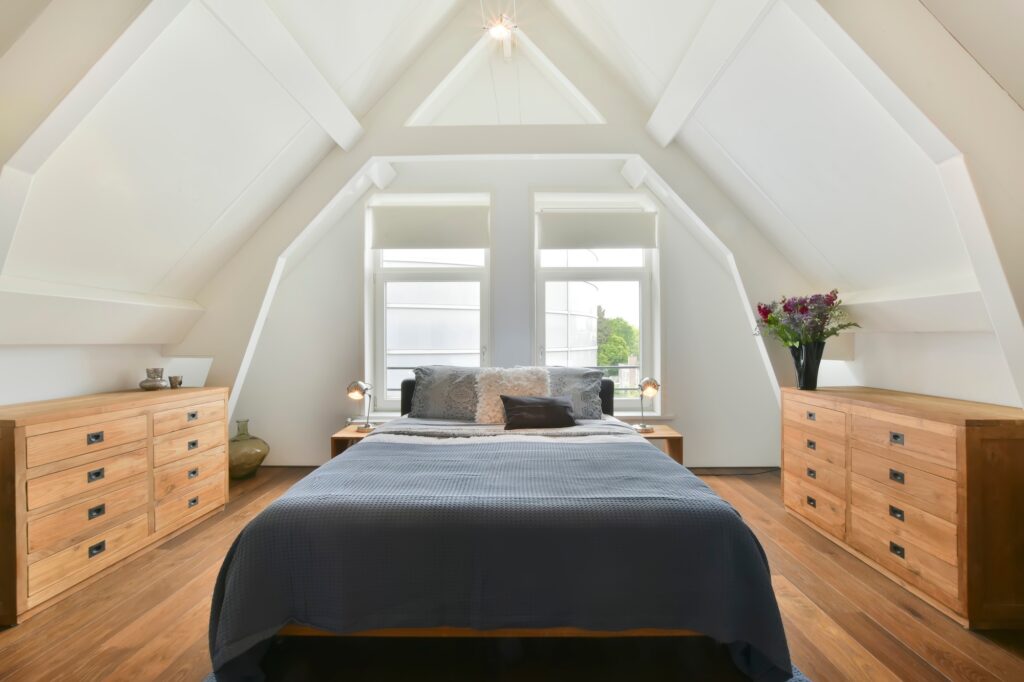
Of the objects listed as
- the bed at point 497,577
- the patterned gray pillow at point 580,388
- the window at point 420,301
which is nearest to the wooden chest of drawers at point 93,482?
the bed at point 497,577

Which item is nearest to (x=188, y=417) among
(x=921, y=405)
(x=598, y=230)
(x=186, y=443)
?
(x=186, y=443)

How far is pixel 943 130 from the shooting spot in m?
1.74

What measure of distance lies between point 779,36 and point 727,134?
0.70 m

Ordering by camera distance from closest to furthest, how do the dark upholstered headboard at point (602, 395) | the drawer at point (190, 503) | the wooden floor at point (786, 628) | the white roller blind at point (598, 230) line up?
the wooden floor at point (786, 628)
the drawer at point (190, 503)
the dark upholstered headboard at point (602, 395)
the white roller blind at point (598, 230)

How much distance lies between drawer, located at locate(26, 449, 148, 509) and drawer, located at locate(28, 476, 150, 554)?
0.05 metres

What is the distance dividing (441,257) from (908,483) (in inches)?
129

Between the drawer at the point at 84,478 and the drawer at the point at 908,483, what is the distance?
140 inches

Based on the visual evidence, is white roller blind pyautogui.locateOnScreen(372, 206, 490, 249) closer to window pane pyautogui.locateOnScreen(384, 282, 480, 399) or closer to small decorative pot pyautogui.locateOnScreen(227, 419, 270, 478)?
window pane pyautogui.locateOnScreen(384, 282, 480, 399)

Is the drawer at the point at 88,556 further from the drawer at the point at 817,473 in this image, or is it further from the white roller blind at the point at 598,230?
the drawer at the point at 817,473

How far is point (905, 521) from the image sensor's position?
214 centimetres

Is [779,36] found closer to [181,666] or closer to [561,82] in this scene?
[561,82]

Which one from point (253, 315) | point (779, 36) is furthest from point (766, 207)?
point (253, 315)

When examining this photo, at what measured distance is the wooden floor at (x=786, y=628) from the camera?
5.33ft

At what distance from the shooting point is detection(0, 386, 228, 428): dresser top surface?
6.56ft
